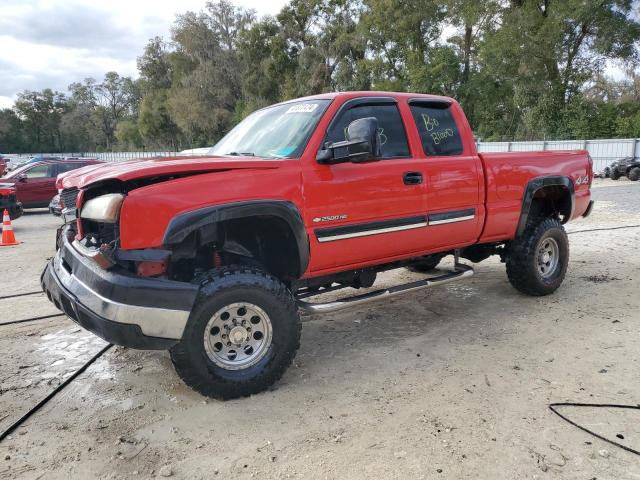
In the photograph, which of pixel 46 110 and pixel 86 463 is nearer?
pixel 86 463

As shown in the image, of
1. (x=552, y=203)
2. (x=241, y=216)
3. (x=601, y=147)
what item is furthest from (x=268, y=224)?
(x=601, y=147)

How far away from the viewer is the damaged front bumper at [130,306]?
289 centimetres

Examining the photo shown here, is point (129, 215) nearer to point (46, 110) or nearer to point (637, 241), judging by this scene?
point (637, 241)

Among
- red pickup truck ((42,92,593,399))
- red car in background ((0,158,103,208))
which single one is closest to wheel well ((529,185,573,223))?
red pickup truck ((42,92,593,399))

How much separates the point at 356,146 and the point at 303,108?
33.9 inches

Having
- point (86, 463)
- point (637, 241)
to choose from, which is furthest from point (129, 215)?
point (637, 241)

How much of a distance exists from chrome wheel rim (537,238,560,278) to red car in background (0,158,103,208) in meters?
12.6

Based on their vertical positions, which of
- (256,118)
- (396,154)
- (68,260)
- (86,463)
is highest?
(256,118)

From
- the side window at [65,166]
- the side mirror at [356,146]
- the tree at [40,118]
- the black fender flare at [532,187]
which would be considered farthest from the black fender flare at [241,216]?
the tree at [40,118]

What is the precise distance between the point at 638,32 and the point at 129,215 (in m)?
30.7

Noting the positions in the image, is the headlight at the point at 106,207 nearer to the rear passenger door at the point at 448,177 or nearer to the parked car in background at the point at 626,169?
the rear passenger door at the point at 448,177

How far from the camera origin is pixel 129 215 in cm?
292

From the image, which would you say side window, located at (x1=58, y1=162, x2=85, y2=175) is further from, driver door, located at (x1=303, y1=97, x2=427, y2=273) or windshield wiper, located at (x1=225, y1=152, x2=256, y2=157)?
driver door, located at (x1=303, y1=97, x2=427, y2=273)

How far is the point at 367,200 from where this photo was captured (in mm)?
3832
